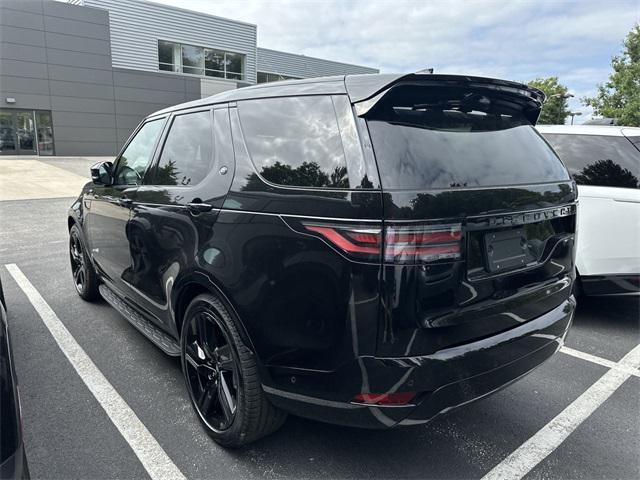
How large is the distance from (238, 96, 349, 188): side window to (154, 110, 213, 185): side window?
376mm

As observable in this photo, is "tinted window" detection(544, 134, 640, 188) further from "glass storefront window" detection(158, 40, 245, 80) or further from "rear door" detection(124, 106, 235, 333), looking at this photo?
"glass storefront window" detection(158, 40, 245, 80)

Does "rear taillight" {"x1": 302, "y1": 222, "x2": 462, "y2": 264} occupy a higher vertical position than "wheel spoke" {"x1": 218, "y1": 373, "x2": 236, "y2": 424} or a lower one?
higher

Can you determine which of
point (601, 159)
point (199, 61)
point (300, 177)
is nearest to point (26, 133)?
point (199, 61)

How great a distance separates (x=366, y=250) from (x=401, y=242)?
0.14 meters

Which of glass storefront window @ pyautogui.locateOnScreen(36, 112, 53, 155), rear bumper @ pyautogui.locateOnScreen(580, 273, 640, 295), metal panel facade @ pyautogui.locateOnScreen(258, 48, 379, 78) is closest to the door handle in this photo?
rear bumper @ pyautogui.locateOnScreen(580, 273, 640, 295)

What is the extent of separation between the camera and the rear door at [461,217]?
5.89 feet

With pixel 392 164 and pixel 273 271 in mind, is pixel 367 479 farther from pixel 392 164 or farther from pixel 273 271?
Result: pixel 392 164

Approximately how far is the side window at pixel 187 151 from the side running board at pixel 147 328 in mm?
1022

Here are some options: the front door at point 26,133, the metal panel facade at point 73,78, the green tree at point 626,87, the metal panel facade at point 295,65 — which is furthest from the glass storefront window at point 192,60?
the green tree at point 626,87

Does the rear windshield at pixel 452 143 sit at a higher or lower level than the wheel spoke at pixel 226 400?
higher

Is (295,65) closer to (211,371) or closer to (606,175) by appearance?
(606,175)

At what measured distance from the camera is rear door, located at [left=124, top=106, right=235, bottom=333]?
8.22 feet

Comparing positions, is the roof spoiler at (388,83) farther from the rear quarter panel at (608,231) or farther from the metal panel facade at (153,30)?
the metal panel facade at (153,30)

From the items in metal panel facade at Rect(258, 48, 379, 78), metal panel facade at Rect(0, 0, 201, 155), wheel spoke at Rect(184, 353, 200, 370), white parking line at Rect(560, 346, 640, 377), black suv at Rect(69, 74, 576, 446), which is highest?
metal panel facade at Rect(258, 48, 379, 78)
